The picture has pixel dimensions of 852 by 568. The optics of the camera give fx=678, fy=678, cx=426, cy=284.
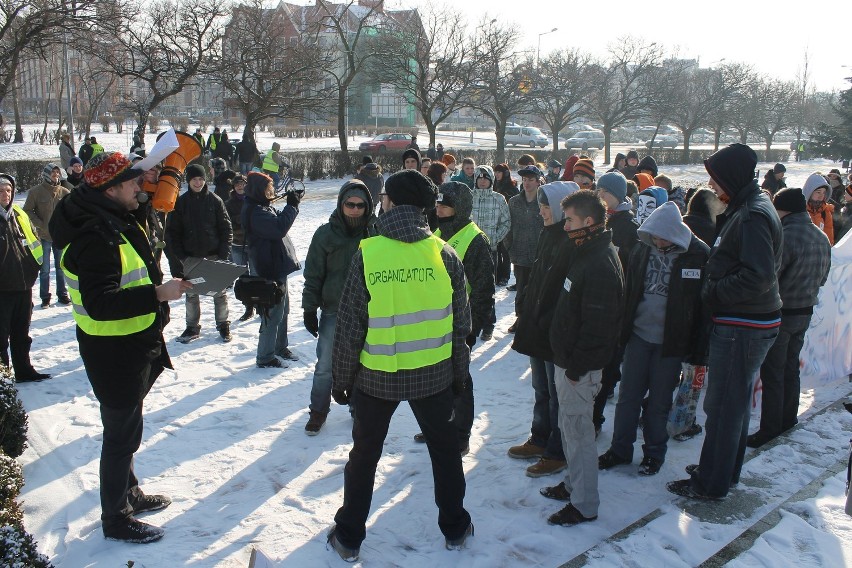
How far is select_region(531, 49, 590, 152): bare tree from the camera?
1287 inches

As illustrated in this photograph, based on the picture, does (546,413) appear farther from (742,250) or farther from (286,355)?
(286,355)

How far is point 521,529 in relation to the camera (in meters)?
3.93

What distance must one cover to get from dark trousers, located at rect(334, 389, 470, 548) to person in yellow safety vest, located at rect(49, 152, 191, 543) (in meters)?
1.12

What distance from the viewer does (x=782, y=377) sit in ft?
16.8

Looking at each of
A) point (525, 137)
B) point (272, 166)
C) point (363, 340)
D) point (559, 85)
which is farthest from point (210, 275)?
point (525, 137)

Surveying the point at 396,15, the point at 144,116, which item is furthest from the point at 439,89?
the point at 144,116

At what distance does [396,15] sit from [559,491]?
31.4m

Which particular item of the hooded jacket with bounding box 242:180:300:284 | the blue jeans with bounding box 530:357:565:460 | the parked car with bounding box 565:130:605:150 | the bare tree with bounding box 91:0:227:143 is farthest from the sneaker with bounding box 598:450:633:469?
the parked car with bounding box 565:130:605:150

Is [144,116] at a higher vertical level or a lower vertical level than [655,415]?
higher

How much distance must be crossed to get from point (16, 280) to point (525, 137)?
40.8 m

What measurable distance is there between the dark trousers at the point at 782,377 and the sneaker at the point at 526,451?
1.82 metres

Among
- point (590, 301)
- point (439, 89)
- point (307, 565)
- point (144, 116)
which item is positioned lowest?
point (307, 565)

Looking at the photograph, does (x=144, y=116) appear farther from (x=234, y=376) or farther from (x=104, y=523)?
(x=104, y=523)

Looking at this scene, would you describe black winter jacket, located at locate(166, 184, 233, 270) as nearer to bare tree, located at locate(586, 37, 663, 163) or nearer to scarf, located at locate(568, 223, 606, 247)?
scarf, located at locate(568, 223, 606, 247)
